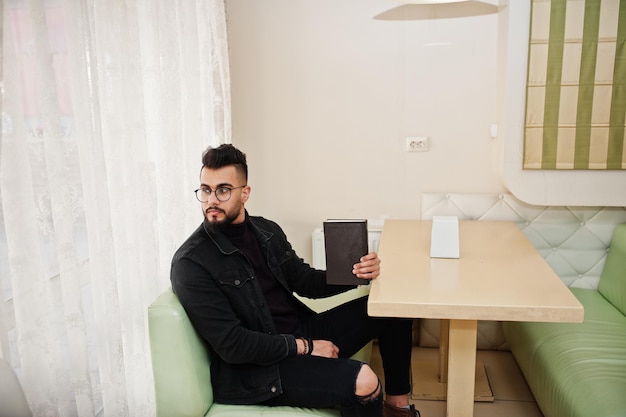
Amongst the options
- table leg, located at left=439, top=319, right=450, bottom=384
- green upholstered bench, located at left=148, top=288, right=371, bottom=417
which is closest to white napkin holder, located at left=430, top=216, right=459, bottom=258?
table leg, located at left=439, top=319, right=450, bottom=384

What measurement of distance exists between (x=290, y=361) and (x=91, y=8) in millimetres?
1289

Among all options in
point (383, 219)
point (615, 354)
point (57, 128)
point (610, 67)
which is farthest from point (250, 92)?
point (615, 354)

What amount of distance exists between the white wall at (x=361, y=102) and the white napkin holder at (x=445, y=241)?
769 mm

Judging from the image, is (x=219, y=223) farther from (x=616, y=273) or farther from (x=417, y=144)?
(x=616, y=273)

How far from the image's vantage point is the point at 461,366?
6.58 feet

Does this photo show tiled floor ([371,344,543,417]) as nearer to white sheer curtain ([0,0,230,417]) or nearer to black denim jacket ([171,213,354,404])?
black denim jacket ([171,213,354,404])

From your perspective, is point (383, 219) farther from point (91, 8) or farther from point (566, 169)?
point (91, 8)

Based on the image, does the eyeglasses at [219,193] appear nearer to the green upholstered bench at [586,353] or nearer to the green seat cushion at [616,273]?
the green upholstered bench at [586,353]

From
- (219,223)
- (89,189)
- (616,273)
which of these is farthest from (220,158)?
(616,273)

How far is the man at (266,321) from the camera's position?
171 cm

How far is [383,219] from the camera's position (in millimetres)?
3057

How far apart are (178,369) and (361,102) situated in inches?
71.2

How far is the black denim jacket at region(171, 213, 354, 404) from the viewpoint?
1.71 m

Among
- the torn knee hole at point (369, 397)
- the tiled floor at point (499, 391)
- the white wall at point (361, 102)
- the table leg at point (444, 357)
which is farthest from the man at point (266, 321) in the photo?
the white wall at point (361, 102)
